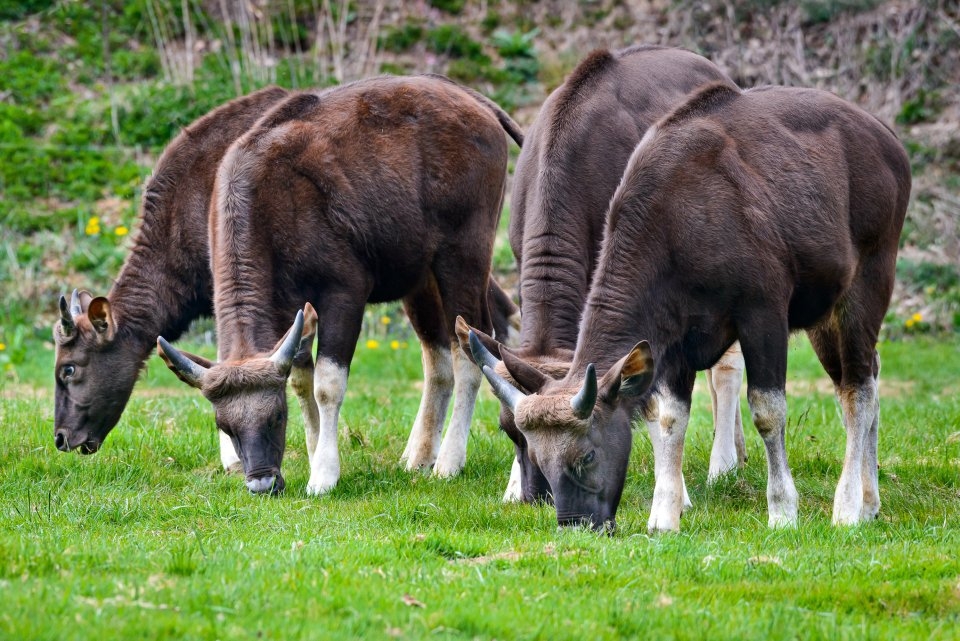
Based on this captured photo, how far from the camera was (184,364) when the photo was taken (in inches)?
328

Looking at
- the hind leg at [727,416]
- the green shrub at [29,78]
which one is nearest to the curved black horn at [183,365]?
the hind leg at [727,416]

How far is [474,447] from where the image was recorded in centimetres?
1027

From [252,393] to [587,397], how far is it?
2561 mm

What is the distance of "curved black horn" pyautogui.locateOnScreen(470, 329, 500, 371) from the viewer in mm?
7562

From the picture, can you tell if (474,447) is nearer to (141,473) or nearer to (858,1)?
(141,473)

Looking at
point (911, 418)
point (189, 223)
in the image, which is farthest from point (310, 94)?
point (911, 418)

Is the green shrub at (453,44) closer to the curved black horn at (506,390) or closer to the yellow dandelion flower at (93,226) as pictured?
the yellow dandelion flower at (93,226)

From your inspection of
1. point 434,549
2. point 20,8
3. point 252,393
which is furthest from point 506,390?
point 20,8

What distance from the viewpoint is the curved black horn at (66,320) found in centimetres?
947

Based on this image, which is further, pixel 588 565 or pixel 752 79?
pixel 752 79

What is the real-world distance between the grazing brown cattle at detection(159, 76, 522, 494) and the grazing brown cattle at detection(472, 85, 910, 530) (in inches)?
72.5

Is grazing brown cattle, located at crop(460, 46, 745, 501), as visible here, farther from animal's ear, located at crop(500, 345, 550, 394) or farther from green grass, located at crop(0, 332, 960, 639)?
green grass, located at crop(0, 332, 960, 639)

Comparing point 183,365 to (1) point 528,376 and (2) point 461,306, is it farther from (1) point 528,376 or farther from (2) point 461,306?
(1) point 528,376

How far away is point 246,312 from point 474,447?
93.0 inches
